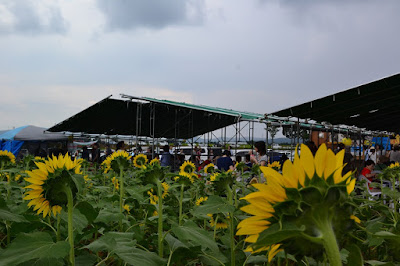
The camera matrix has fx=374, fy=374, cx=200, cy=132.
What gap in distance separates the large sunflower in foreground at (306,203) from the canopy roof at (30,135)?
15.3 meters

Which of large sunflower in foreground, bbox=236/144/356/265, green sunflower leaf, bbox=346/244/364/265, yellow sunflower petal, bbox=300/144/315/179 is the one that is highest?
yellow sunflower petal, bbox=300/144/315/179

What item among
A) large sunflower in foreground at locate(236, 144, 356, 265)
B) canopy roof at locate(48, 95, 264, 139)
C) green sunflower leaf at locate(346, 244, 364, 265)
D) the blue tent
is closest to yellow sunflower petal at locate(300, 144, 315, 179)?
large sunflower in foreground at locate(236, 144, 356, 265)

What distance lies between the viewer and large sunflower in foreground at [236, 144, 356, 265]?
43 centimetres

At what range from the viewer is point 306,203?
0.44 meters

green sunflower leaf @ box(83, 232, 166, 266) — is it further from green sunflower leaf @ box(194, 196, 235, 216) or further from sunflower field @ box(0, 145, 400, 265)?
green sunflower leaf @ box(194, 196, 235, 216)

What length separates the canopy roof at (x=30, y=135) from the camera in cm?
1432

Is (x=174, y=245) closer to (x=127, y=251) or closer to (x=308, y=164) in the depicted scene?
(x=127, y=251)

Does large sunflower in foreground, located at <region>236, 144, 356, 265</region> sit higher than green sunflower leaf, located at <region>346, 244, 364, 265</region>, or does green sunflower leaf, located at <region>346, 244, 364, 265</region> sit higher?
large sunflower in foreground, located at <region>236, 144, 356, 265</region>

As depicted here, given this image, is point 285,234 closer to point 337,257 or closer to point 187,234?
point 337,257

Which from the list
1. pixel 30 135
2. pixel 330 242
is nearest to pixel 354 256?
pixel 330 242

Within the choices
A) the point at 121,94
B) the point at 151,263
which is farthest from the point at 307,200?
the point at 121,94

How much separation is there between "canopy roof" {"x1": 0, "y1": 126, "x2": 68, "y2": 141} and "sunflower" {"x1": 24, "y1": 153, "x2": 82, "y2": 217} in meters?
14.6

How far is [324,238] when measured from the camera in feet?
1.35

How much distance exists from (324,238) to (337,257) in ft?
0.09
